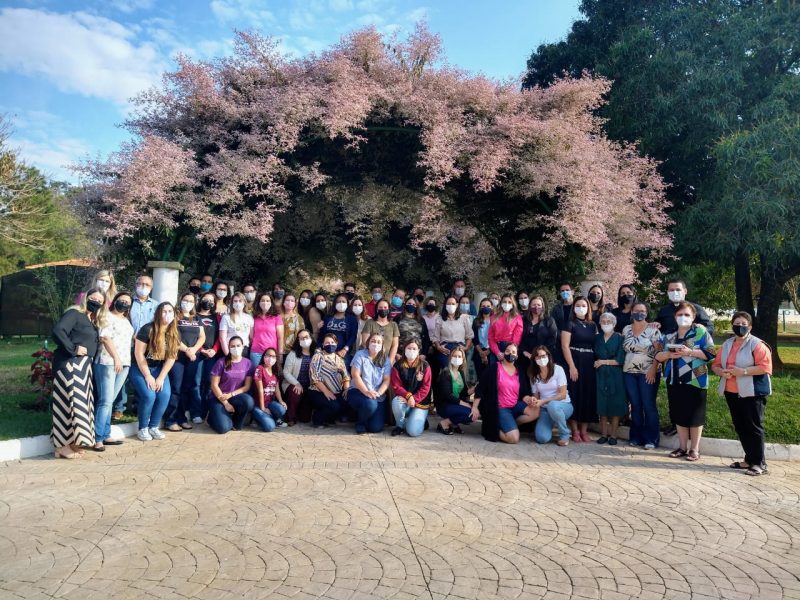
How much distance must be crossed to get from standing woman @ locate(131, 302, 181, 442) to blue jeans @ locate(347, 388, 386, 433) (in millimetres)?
2438

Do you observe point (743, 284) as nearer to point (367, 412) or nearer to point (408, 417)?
point (408, 417)

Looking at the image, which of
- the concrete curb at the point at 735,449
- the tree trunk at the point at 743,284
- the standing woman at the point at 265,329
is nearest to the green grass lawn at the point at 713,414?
the concrete curb at the point at 735,449

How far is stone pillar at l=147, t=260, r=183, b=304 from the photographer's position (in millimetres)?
9995

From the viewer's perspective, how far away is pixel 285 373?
8.47 meters

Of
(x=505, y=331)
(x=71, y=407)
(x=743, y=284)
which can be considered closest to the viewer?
(x=71, y=407)

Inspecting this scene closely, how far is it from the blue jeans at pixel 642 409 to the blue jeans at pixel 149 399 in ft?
19.5

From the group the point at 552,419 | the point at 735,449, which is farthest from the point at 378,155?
the point at 735,449

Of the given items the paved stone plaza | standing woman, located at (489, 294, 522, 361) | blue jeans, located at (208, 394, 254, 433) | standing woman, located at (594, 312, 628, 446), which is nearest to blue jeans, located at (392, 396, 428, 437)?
the paved stone plaza

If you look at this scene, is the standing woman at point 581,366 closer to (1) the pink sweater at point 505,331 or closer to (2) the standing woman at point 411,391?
(1) the pink sweater at point 505,331

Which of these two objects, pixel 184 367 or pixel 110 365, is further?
pixel 184 367

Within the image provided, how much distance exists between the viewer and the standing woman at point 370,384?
795cm

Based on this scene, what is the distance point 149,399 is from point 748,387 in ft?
22.9

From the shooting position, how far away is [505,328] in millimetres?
8422

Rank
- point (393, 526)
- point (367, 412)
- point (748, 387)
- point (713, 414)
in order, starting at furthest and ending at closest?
→ point (713, 414) → point (367, 412) → point (748, 387) → point (393, 526)
